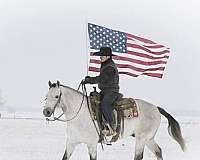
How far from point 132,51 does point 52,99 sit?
3.72 meters

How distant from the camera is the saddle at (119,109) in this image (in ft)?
29.2

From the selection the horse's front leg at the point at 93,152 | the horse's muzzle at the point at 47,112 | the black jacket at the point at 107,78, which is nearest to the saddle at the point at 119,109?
the black jacket at the point at 107,78

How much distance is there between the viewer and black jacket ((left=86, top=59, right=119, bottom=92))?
8.66 meters

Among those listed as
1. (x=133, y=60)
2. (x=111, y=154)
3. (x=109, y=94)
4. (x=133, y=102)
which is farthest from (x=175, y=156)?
(x=109, y=94)

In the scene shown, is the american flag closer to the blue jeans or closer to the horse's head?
the blue jeans

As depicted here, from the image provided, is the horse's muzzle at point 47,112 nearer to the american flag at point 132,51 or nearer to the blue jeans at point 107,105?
the blue jeans at point 107,105

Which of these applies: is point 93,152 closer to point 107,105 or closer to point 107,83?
point 107,105

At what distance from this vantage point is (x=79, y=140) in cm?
855

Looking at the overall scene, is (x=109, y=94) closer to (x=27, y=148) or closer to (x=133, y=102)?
(x=133, y=102)

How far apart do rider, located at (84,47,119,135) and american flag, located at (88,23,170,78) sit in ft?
8.09

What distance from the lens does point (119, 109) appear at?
9.17 metres

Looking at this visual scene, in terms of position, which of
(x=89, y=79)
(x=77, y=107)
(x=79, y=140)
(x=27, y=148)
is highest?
(x=89, y=79)

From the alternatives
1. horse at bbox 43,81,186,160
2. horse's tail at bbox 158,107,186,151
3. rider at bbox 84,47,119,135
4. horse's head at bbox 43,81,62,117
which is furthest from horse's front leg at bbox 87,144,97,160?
horse's tail at bbox 158,107,186,151

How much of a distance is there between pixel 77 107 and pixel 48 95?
746mm
